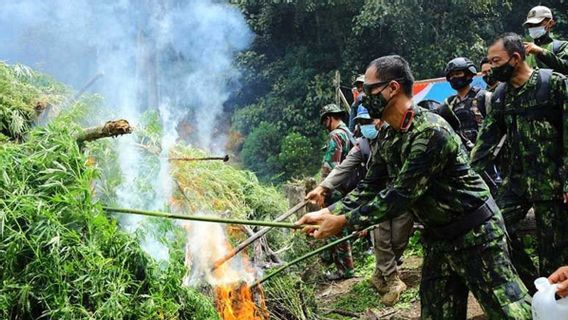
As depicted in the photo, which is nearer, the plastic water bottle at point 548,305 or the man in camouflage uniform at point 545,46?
the plastic water bottle at point 548,305

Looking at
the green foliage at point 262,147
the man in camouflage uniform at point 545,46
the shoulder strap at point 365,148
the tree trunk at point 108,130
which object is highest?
the man in camouflage uniform at point 545,46

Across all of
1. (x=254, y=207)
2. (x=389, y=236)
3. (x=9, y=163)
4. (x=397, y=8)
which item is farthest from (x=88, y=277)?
(x=397, y=8)

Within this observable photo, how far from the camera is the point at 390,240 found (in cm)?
579

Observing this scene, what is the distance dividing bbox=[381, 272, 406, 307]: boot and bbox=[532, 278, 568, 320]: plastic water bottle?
3.00m

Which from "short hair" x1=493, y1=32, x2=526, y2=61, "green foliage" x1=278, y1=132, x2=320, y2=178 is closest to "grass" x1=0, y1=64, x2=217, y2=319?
"short hair" x1=493, y1=32, x2=526, y2=61

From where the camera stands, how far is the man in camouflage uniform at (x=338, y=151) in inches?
276

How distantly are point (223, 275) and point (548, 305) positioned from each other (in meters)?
2.96

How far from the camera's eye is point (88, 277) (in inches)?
141

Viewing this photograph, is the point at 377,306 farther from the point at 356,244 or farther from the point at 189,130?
the point at 189,130

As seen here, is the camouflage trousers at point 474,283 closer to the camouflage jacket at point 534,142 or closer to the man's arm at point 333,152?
the camouflage jacket at point 534,142

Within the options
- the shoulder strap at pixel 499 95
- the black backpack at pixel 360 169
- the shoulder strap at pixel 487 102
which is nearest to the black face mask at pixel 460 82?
the shoulder strap at pixel 487 102

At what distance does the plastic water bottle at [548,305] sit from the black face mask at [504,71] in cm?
196

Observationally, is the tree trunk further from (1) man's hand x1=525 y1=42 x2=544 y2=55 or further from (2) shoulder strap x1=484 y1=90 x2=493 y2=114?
Result: (1) man's hand x1=525 y1=42 x2=544 y2=55

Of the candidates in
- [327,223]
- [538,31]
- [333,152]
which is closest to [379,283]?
[333,152]
